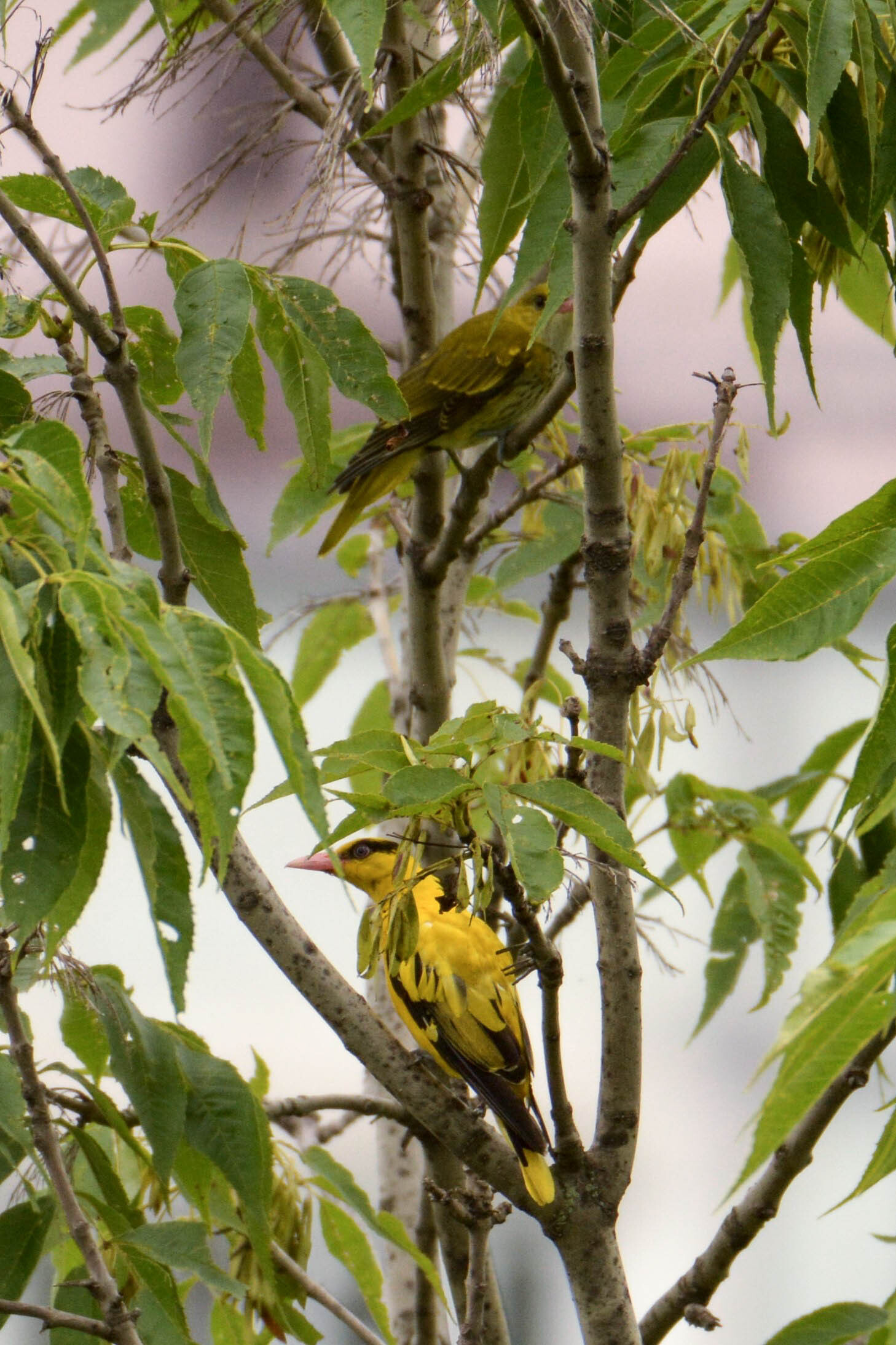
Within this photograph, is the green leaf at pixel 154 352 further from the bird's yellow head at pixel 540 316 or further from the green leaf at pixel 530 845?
the bird's yellow head at pixel 540 316

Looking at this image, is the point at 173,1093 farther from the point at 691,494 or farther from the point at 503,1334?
the point at 691,494

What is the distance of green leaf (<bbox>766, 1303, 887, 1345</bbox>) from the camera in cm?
111

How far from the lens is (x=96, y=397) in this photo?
99cm

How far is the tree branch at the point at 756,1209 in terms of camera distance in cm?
118

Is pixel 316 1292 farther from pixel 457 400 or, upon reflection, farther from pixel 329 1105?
pixel 457 400

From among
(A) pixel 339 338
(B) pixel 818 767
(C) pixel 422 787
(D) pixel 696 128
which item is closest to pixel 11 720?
(C) pixel 422 787

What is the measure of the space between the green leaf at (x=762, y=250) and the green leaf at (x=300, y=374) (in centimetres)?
33

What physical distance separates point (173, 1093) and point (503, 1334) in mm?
538

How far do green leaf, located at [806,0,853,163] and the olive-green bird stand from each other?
95 centimetres

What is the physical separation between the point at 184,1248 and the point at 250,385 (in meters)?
0.66

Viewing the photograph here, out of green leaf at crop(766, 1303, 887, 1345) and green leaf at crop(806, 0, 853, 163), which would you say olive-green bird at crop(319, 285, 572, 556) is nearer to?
green leaf at crop(806, 0, 853, 163)

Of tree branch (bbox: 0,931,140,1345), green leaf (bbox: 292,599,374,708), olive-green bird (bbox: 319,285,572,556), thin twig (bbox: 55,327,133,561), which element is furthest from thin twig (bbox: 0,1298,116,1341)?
green leaf (bbox: 292,599,374,708)

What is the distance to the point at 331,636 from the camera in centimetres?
225

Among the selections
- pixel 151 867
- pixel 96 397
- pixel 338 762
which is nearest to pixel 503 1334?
pixel 338 762
